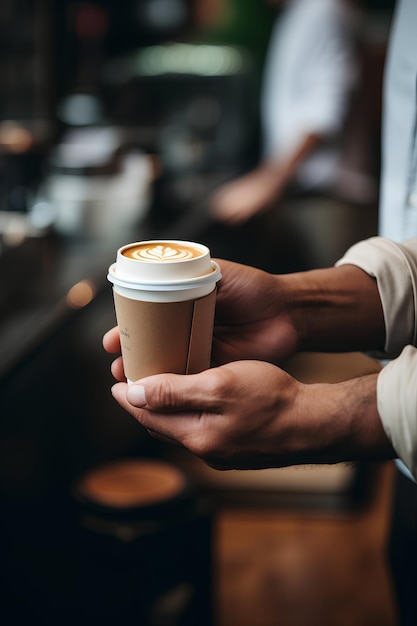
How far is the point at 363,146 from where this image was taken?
4.27 meters

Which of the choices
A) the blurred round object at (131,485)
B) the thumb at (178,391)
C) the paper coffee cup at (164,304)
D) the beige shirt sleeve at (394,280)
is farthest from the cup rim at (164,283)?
the blurred round object at (131,485)

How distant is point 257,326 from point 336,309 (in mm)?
142

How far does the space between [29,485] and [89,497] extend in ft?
1.08

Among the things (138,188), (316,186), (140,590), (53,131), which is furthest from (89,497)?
(53,131)

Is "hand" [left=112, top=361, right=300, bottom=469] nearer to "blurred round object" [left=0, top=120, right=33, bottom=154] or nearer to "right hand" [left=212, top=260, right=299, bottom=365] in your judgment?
"right hand" [left=212, top=260, right=299, bottom=365]

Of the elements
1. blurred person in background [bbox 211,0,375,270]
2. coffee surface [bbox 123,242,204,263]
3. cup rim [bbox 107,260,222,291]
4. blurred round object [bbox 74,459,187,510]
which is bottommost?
blurred round object [bbox 74,459,187,510]

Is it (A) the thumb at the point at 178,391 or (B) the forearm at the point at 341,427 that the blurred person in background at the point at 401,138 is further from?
(A) the thumb at the point at 178,391

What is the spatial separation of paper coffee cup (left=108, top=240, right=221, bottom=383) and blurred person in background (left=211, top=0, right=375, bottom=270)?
2.24 meters

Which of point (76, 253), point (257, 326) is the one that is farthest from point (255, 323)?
point (76, 253)

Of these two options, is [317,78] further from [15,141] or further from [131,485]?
[131,485]

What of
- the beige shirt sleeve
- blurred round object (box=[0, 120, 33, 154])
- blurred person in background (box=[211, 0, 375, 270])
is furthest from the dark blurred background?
the beige shirt sleeve

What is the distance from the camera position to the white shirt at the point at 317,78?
3672 millimetres

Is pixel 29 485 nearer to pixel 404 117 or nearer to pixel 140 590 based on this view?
pixel 140 590

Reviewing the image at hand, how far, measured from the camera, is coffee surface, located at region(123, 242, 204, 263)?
100cm
